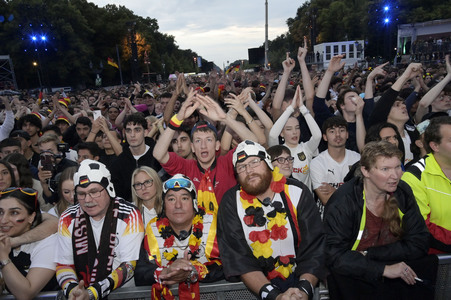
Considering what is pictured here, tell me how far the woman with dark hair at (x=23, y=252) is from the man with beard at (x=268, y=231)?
1.48 m

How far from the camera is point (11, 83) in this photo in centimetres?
3734

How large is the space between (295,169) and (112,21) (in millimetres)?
62301

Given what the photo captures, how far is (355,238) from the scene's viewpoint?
266 centimetres

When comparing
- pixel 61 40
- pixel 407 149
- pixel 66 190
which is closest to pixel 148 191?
pixel 66 190

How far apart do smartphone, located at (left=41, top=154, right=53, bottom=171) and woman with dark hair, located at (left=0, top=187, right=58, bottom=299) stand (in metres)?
1.51

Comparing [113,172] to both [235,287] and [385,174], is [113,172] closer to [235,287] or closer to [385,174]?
[235,287]

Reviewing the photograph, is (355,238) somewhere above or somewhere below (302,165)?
below

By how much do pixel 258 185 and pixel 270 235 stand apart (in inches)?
16.2

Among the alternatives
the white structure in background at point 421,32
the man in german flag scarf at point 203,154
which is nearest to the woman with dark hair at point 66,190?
the man in german flag scarf at point 203,154

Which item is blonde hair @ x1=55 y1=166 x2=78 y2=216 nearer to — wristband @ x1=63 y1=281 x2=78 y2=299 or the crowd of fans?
the crowd of fans

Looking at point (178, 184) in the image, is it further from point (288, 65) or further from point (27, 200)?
point (288, 65)

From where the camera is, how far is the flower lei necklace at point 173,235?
113 inches

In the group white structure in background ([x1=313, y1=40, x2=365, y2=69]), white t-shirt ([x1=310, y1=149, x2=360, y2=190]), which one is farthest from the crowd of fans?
white structure in background ([x1=313, y1=40, x2=365, y2=69])

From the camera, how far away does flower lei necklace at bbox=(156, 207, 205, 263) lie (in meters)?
2.86
